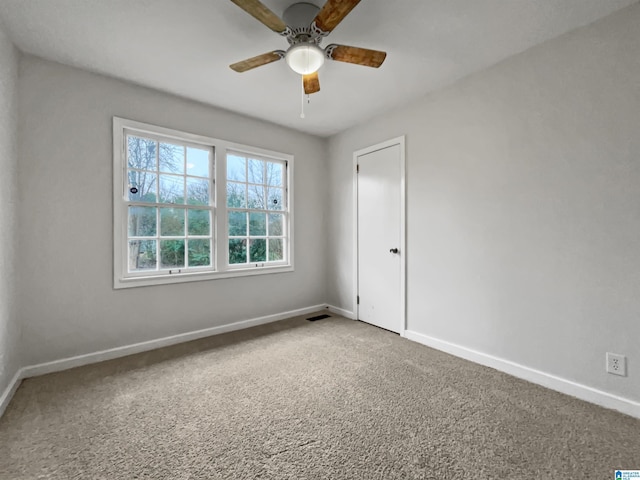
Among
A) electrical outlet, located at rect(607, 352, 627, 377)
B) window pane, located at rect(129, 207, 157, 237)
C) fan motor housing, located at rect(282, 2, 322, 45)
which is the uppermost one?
fan motor housing, located at rect(282, 2, 322, 45)

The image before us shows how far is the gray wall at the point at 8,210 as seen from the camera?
1918mm

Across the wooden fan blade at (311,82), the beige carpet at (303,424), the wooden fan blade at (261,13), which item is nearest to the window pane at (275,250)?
the beige carpet at (303,424)

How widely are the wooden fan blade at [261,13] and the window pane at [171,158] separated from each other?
185cm

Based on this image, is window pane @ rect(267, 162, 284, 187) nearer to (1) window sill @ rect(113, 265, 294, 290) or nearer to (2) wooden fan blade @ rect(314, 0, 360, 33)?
(1) window sill @ rect(113, 265, 294, 290)

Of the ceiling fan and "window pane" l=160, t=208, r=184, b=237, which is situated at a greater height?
the ceiling fan

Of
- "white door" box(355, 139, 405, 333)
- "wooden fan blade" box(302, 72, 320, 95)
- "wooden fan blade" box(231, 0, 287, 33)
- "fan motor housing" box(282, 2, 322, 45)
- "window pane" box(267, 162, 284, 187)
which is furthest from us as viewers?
"window pane" box(267, 162, 284, 187)

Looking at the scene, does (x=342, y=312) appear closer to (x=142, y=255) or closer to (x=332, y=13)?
(x=142, y=255)

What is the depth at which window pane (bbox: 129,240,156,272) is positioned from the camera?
2.80 metres

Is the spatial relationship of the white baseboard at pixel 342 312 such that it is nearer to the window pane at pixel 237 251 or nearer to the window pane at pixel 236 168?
the window pane at pixel 237 251

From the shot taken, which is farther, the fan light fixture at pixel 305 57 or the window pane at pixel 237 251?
the window pane at pixel 237 251

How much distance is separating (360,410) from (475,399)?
828 millimetres

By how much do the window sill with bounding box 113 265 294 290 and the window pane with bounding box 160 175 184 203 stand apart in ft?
2.64

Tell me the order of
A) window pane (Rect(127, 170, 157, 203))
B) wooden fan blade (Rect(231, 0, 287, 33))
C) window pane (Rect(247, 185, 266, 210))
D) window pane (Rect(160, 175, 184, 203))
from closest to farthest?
wooden fan blade (Rect(231, 0, 287, 33)) < window pane (Rect(127, 170, 157, 203)) < window pane (Rect(160, 175, 184, 203)) < window pane (Rect(247, 185, 266, 210))

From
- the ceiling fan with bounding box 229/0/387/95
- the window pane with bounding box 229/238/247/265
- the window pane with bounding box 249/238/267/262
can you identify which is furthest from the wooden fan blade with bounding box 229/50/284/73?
the window pane with bounding box 249/238/267/262
